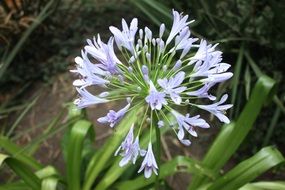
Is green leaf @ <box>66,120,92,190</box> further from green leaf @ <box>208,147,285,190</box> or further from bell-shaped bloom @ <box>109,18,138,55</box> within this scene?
bell-shaped bloom @ <box>109,18,138,55</box>

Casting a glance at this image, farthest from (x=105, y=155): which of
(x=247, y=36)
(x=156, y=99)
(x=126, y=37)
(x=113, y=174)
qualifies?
(x=156, y=99)

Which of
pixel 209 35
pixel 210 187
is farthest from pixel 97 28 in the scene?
pixel 210 187

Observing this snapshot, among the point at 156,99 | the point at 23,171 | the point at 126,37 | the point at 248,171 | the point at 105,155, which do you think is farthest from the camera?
the point at 105,155

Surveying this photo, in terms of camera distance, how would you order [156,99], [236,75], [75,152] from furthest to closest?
[236,75] → [75,152] → [156,99]

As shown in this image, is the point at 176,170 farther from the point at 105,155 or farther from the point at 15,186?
the point at 15,186

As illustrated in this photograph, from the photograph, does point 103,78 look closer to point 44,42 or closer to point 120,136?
point 120,136
